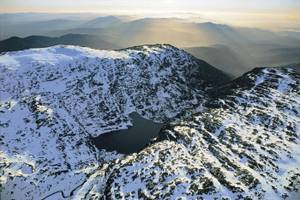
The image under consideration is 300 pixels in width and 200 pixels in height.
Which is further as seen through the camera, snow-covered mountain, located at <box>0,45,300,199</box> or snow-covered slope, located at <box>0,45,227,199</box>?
snow-covered slope, located at <box>0,45,227,199</box>

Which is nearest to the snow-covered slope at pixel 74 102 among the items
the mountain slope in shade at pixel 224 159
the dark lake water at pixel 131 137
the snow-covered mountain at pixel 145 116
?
the snow-covered mountain at pixel 145 116

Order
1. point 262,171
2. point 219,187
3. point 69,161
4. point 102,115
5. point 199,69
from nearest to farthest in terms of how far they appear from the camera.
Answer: point 219,187 < point 262,171 < point 69,161 < point 102,115 < point 199,69

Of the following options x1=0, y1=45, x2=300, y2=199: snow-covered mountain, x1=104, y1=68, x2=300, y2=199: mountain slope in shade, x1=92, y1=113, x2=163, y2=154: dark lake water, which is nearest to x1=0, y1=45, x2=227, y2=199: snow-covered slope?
x1=0, y1=45, x2=300, y2=199: snow-covered mountain

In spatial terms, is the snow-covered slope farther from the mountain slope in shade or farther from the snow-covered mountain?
the mountain slope in shade

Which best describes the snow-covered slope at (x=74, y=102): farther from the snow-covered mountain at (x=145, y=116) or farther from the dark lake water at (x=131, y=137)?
the dark lake water at (x=131, y=137)

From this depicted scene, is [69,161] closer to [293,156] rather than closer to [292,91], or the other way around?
[293,156]

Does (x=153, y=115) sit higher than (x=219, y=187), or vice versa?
(x=219, y=187)

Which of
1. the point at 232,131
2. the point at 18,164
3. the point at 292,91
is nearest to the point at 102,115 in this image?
the point at 18,164
